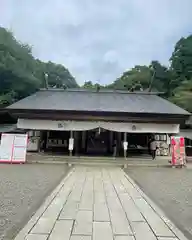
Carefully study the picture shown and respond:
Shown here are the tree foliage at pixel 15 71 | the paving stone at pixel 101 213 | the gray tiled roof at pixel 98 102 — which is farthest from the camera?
the tree foliage at pixel 15 71

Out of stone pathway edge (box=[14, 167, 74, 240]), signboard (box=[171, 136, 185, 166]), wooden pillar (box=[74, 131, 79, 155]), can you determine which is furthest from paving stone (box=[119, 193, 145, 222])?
wooden pillar (box=[74, 131, 79, 155])

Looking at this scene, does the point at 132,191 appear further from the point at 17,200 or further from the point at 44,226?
the point at 44,226

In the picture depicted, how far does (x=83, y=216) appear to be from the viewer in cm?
404

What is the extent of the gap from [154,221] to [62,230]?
1395mm

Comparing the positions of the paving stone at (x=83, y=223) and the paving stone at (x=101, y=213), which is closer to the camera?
the paving stone at (x=83, y=223)

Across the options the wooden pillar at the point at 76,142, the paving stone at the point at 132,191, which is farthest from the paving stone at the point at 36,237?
the wooden pillar at the point at 76,142

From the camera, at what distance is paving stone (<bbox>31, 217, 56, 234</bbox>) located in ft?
10.9

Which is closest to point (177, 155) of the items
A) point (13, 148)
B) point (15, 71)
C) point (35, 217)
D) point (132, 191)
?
point (132, 191)

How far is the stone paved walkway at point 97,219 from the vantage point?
3.26 metres

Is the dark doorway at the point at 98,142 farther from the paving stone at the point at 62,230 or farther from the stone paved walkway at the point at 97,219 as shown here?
the paving stone at the point at 62,230

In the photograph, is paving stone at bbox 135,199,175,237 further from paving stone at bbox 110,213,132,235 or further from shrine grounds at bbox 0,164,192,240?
paving stone at bbox 110,213,132,235

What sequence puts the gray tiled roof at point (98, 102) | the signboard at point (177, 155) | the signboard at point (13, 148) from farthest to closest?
the gray tiled roof at point (98, 102), the signboard at point (177, 155), the signboard at point (13, 148)

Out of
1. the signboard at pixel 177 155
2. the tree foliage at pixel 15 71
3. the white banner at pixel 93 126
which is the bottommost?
the signboard at pixel 177 155

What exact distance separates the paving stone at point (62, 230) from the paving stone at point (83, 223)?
84mm
